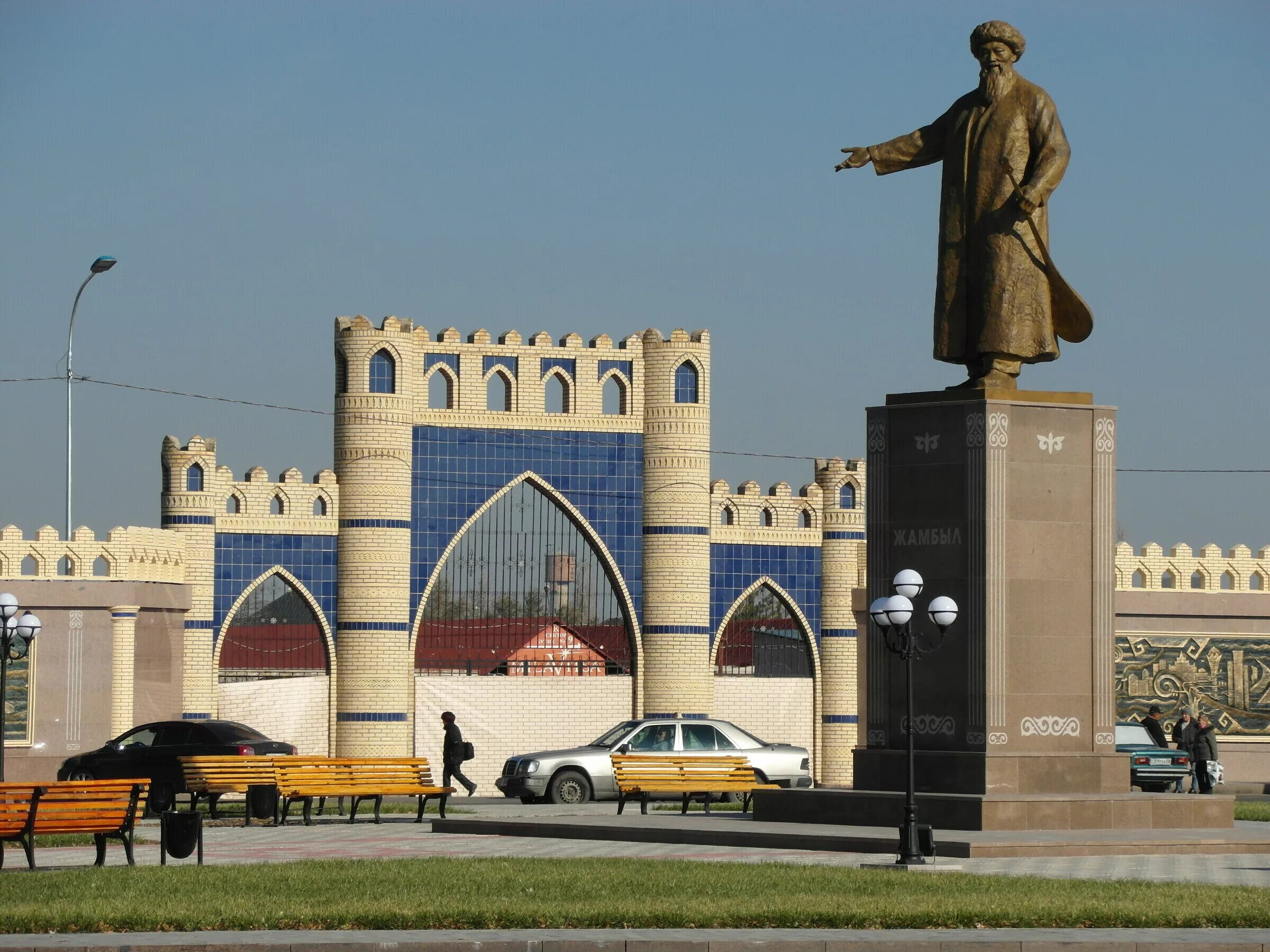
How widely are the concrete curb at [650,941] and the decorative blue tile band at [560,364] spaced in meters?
25.3

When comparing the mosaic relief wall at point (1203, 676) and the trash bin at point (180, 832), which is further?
the mosaic relief wall at point (1203, 676)

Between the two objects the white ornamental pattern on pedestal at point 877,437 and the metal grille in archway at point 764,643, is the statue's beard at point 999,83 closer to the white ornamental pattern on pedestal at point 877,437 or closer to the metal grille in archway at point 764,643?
the white ornamental pattern on pedestal at point 877,437

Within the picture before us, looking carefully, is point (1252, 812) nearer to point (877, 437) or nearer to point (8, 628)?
point (877, 437)

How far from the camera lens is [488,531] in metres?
36.6

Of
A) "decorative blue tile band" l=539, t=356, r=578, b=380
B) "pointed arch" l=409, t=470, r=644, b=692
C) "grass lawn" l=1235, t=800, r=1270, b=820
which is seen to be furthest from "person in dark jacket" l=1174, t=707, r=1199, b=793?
"decorative blue tile band" l=539, t=356, r=578, b=380

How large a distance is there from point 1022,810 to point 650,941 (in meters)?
7.55

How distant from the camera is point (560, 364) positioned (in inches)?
1478

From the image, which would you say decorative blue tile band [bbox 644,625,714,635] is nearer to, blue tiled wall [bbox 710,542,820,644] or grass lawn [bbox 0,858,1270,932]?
blue tiled wall [bbox 710,542,820,644]

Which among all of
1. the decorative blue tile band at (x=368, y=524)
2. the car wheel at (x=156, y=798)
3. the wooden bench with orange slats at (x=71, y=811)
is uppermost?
the decorative blue tile band at (x=368, y=524)

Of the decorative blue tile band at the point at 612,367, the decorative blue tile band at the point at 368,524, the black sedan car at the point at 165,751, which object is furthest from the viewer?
the decorative blue tile band at the point at 612,367

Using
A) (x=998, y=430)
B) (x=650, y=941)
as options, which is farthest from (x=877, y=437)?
(x=650, y=941)

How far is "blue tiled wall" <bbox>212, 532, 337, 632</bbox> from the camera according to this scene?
→ 35219 millimetres

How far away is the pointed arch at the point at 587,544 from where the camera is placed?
3641cm

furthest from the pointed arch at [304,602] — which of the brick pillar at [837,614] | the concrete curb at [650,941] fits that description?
the concrete curb at [650,941]
